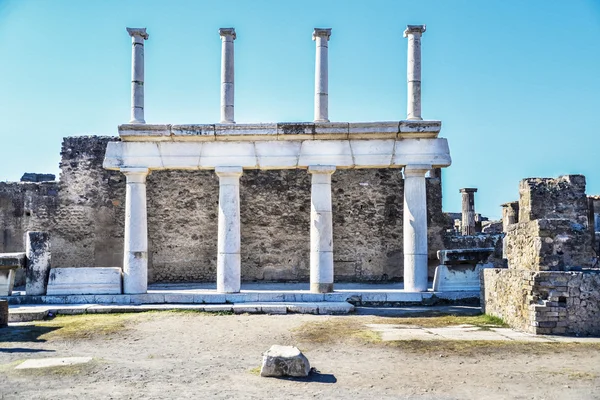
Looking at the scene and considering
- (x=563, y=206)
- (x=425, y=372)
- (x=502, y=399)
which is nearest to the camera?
(x=502, y=399)

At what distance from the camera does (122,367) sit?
23.2 feet

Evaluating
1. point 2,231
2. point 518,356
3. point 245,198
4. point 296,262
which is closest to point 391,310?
point 518,356

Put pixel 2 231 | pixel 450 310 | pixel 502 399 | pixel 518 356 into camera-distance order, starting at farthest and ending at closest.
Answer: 1. pixel 2 231
2. pixel 450 310
3. pixel 518 356
4. pixel 502 399

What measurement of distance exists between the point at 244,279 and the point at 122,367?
36.0ft

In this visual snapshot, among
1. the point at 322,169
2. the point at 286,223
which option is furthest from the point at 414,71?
the point at 286,223

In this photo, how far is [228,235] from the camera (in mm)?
13180

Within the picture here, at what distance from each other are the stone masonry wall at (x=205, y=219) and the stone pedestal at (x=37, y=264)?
481 cm

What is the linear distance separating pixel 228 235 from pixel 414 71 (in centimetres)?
553

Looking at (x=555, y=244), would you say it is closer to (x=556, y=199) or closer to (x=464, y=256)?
(x=464, y=256)

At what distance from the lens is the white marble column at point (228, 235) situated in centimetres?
1308

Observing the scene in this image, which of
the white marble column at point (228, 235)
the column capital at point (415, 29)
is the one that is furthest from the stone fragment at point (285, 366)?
the column capital at point (415, 29)

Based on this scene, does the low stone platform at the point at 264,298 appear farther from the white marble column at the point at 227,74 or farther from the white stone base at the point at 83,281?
the white marble column at the point at 227,74

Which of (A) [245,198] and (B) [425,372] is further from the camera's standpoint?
(A) [245,198]

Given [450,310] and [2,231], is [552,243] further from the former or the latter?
→ [2,231]
